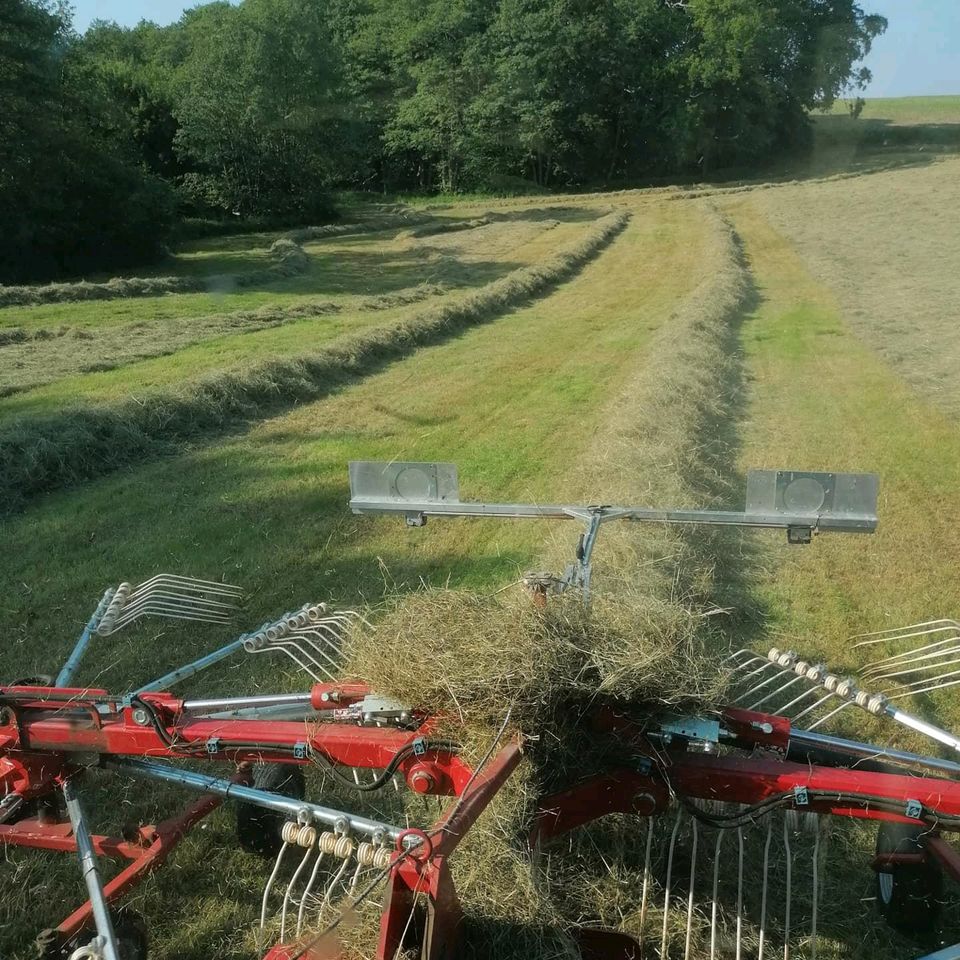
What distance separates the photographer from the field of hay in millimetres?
3436

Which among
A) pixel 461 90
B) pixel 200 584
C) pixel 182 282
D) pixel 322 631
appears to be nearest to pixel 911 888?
pixel 322 631

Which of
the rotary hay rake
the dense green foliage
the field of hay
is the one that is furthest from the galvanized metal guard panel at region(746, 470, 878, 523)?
the dense green foliage

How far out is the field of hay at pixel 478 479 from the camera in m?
3.44

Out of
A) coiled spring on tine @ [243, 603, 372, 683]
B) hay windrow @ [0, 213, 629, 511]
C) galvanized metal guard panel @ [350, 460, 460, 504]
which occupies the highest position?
galvanized metal guard panel @ [350, 460, 460, 504]

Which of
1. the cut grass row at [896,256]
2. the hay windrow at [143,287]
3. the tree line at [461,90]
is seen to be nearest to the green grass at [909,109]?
the tree line at [461,90]

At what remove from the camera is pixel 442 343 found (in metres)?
15.4

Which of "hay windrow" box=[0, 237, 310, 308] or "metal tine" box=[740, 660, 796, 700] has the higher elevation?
"hay windrow" box=[0, 237, 310, 308]

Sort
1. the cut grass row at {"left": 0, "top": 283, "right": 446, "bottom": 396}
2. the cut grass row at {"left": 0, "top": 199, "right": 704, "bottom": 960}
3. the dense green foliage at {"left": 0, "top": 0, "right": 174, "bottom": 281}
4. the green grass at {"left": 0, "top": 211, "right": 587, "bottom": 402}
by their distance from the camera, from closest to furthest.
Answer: the cut grass row at {"left": 0, "top": 199, "right": 704, "bottom": 960} < the green grass at {"left": 0, "top": 211, "right": 587, "bottom": 402} < the cut grass row at {"left": 0, "top": 283, "right": 446, "bottom": 396} < the dense green foliage at {"left": 0, "top": 0, "right": 174, "bottom": 281}

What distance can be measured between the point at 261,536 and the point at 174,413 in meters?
3.53

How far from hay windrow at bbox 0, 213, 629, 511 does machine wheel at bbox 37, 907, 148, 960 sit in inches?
224

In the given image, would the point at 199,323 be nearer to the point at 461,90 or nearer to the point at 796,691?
the point at 796,691

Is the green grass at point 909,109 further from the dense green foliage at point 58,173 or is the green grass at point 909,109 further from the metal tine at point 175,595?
the metal tine at point 175,595

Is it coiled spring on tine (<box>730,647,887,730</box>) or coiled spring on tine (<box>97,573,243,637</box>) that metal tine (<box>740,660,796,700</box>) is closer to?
coiled spring on tine (<box>730,647,887,730</box>)

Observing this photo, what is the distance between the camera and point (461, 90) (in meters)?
53.9
